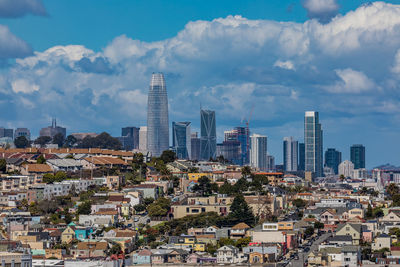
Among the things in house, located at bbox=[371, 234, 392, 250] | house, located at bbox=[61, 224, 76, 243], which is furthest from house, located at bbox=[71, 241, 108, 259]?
house, located at bbox=[371, 234, 392, 250]

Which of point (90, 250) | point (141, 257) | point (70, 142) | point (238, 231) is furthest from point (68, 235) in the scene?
point (70, 142)

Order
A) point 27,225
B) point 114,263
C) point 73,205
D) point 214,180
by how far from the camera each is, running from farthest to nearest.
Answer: point 214,180 < point 73,205 < point 27,225 < point 114,263

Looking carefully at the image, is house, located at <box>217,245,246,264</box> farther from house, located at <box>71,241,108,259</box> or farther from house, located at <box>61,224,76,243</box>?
house, located at <box>61,224,76,243</box>

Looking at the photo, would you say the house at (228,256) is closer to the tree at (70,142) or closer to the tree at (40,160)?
the tree at (40,160)

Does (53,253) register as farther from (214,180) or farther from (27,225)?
(214,180)

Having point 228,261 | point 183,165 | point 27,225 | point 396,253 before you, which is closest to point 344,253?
point 396,253

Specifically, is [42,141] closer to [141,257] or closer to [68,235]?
[68,235]
